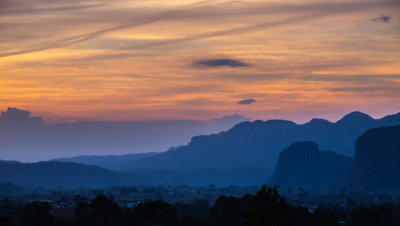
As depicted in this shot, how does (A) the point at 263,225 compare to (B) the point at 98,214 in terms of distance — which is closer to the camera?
(A) the point at 263,225

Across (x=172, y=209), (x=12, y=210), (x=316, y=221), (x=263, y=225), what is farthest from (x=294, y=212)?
(x=12, y=210)

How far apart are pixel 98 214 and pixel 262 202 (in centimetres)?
6119

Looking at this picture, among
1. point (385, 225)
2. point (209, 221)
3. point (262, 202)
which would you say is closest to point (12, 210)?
point (209, 221)

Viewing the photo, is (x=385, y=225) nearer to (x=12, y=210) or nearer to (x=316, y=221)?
(x=316, y=221)

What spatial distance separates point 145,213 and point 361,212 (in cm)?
4728

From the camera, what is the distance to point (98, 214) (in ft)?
442

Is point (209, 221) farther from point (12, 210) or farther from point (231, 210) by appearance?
point (12, 210)

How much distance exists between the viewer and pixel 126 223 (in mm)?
129750

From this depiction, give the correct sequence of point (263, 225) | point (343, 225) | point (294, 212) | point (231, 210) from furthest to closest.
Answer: point (343, 225), point (231, 210), point (294, 212), point (263, 225)

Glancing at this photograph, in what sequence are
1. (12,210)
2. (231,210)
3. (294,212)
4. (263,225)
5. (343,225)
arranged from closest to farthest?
(263,225), (294,212), (231,210), (343,225), (12,210)

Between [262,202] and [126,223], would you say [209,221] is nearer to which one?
[126,223]

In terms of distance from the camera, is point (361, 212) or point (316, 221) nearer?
point (316, 221)

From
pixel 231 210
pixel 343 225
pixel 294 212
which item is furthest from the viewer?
pixel 343 225

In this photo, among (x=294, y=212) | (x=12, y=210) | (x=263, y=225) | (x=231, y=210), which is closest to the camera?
(x=263, y=225)
